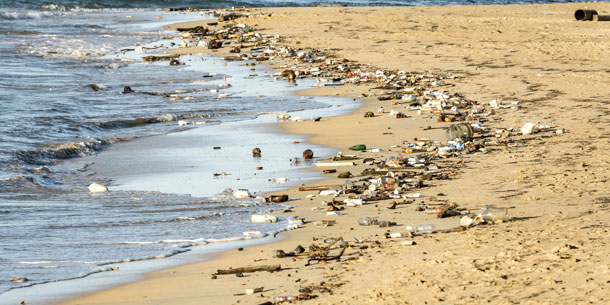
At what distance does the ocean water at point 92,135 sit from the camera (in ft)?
22.6

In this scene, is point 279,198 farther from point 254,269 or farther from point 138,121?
point 138,121

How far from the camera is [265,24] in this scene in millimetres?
28734

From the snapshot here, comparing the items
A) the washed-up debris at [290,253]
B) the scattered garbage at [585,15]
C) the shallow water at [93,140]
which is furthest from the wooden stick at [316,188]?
the scattered garbage at [585,15]

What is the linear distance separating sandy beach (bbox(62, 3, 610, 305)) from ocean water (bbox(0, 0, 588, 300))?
2.43 feet

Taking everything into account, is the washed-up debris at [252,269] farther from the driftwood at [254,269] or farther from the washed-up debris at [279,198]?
the washed-up debris at [279,198]

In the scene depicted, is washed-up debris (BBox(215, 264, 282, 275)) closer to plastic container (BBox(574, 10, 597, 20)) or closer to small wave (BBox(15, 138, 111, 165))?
small wave (BBox(15, 138, 111, 165))

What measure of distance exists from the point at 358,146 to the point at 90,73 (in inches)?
478

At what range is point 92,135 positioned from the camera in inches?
520

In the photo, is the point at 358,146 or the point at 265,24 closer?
the point at 358,146

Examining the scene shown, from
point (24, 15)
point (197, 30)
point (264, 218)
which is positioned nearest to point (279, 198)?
point (264, 218)

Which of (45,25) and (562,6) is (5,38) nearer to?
(45,25)

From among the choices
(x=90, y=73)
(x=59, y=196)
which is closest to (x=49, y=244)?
(x=59, y=196)

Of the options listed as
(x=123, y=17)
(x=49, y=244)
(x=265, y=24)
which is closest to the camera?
(x=49, y=244)

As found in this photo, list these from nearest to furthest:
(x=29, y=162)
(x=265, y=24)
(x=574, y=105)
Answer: (x=29, y=162) → (x=574, y=105) → (x=265, y=24)
